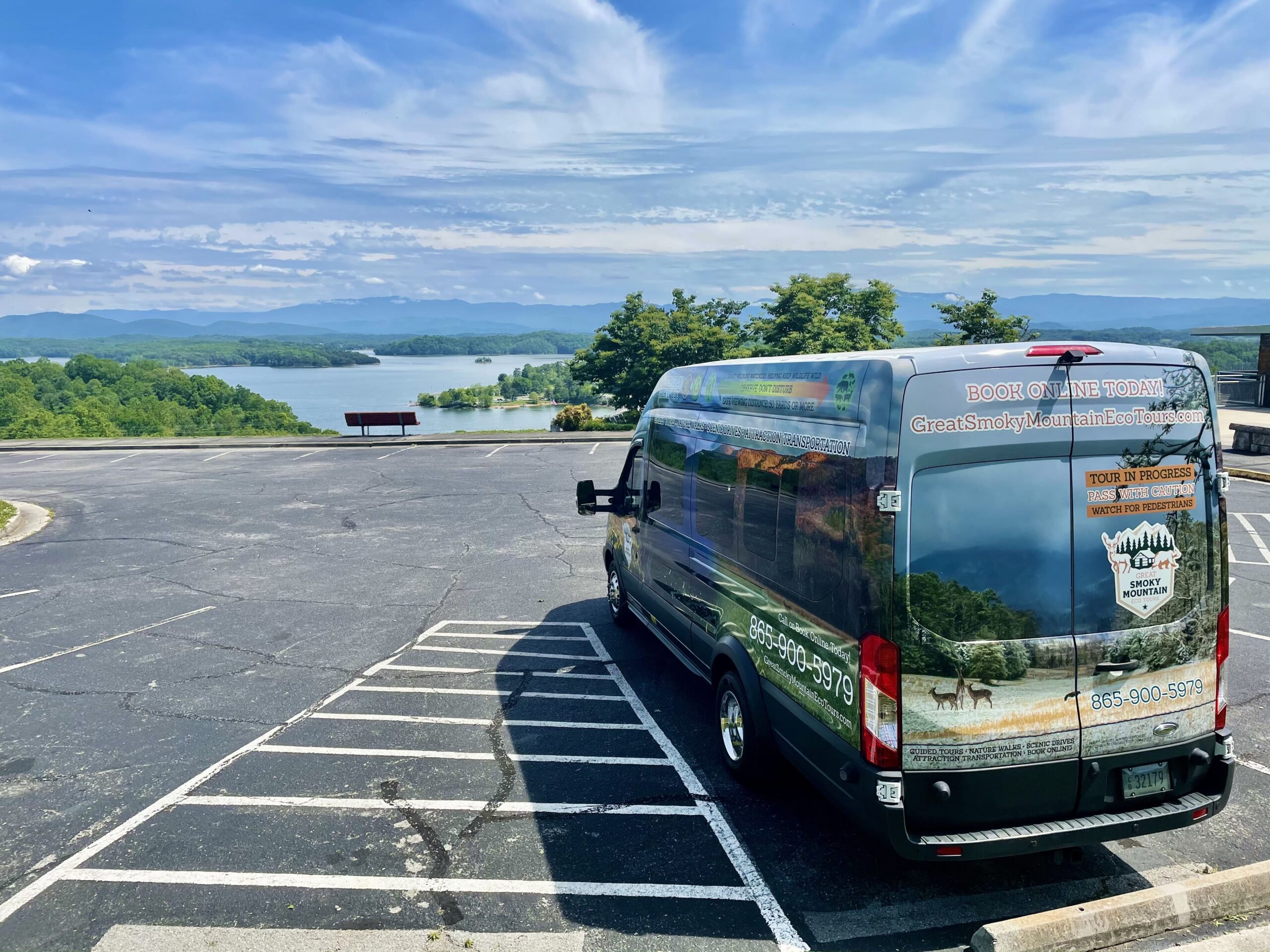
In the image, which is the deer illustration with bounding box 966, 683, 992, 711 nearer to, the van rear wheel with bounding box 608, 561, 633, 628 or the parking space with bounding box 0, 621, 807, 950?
the parking space with bounding box 0, 621, 807, 950

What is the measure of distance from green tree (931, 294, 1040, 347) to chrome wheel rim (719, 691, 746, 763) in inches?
1549

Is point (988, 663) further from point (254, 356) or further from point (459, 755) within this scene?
point (254, 356)

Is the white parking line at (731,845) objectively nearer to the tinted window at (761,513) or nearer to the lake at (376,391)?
the tinted window at (761,513)

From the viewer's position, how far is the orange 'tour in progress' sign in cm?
388

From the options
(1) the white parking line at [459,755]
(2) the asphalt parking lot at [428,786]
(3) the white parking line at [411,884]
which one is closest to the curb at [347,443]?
(2) the asphalt parking lot at [428,786]

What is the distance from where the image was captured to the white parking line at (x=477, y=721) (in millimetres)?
6379

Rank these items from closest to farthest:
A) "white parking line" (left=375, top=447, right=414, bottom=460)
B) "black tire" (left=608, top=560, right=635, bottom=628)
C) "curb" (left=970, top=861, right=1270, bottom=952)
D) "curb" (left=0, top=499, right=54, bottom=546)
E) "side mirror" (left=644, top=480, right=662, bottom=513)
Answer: "curb" (left=970, top=861, right=1270, bottom=952)
"side mirror" (left=644, top=480, right=662, bottom=513)
"black tire" (left=608, top=560, right=635, bottom=628)
"curb" (left=0, top=499, right=54, bottom=546)
"white parking line" (left=375, top=447, right=414, bottom=460)

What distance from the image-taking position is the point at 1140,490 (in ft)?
13.0

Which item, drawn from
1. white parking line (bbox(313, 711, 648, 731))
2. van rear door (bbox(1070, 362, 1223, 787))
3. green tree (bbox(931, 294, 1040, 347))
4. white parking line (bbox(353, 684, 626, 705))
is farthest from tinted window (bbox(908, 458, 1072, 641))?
green tree (bbox(931, 294, 1040, 347))

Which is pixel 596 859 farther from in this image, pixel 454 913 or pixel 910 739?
pixel 910 739

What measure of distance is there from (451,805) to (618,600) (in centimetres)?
375

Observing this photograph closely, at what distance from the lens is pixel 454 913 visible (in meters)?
4.13

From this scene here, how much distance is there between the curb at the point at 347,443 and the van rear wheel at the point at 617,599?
58.3ft

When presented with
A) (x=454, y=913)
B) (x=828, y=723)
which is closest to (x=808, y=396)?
→ (x=828, y=723)
